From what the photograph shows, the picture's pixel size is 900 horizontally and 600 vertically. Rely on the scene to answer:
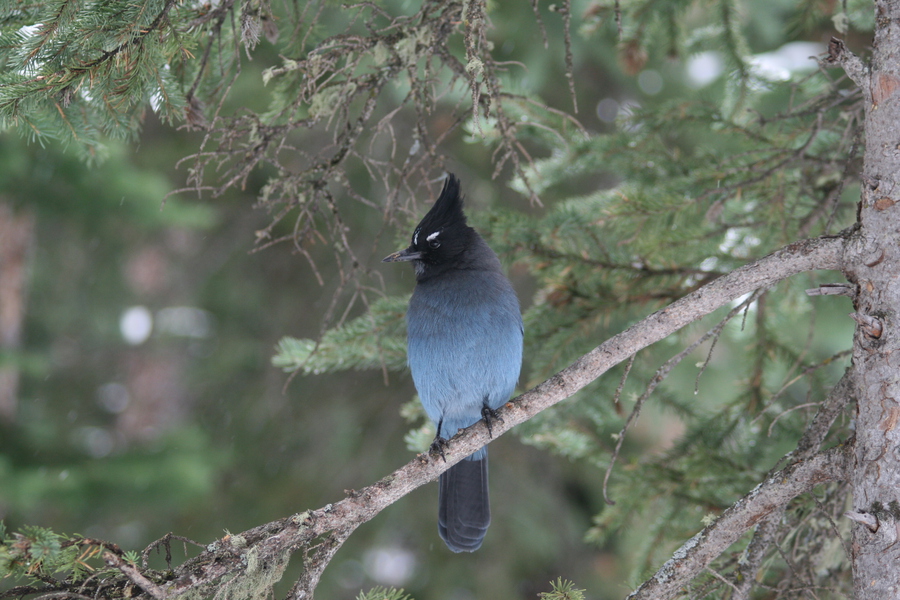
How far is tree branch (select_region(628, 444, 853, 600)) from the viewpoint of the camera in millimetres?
2045

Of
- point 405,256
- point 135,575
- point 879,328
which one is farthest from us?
point 405,256

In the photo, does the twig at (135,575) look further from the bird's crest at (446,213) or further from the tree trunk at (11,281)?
the tree trunk at (11,281)

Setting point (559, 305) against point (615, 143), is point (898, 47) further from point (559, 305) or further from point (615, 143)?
point (559, 305)

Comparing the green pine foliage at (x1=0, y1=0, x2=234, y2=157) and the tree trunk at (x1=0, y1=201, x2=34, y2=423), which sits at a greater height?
the green pine foliage at (x1=0, y1=0, x2=234, y2=157)

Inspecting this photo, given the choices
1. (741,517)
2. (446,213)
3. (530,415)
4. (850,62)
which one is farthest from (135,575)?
(850,62)

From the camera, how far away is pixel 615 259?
3.31 metres

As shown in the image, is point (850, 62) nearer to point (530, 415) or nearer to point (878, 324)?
point (878, 324)

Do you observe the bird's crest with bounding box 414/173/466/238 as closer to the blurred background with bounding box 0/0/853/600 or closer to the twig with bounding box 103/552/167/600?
the blurred background with bounding box 0/0/853/600

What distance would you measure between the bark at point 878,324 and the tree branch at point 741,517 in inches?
5.3

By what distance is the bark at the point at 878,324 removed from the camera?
1858mm

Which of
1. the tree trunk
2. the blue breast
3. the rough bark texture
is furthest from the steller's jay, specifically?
the tree trunk

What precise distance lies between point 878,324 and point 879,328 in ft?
0.04

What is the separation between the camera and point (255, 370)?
7285 millimetres

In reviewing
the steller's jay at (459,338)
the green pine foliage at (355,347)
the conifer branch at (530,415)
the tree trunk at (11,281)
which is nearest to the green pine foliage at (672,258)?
the green pine foliage at (355,347)
